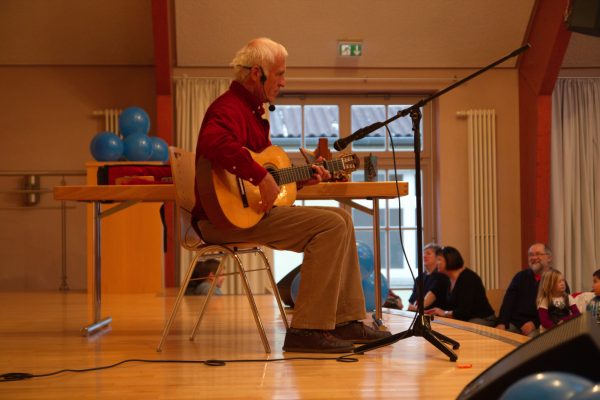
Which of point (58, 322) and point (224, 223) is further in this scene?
point (58, 322)

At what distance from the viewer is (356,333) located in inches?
114

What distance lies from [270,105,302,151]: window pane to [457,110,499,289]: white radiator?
5.06ft

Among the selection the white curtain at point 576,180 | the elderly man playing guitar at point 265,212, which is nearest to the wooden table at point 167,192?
the elderly man playing guitar at point 265,212

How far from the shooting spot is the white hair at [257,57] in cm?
286

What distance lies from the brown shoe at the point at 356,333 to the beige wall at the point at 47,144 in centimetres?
480

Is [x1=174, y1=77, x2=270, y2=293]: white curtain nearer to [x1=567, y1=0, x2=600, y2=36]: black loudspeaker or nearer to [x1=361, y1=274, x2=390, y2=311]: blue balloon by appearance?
[x1=361, y1=274, x2=390, y2=311]: blue balloon

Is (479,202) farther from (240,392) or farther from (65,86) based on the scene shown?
(240,392)

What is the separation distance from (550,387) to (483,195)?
21.3ft

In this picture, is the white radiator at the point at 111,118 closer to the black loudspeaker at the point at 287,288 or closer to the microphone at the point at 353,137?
the black loudspeaker at the point at 287,288

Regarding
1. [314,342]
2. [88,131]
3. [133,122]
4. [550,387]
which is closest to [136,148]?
[133,122]

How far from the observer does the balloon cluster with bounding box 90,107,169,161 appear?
18.8ft

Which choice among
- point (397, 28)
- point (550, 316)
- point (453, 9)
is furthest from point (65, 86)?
point (550, 316)

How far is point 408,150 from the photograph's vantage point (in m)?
7.55

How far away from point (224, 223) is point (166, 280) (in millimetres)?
4404
